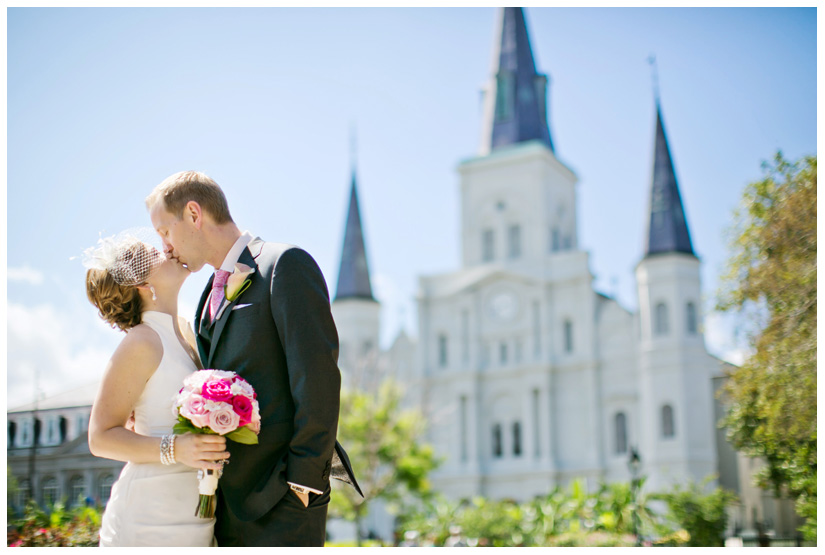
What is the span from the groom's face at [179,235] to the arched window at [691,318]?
103 feet

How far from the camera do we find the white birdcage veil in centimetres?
326

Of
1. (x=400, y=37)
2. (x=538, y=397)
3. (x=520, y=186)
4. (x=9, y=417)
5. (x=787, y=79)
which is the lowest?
(x=9, y=417)

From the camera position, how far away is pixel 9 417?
22.9ft

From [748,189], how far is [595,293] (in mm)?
21575

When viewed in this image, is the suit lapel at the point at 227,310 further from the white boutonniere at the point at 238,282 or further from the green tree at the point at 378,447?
the green tree at the point at 378,447

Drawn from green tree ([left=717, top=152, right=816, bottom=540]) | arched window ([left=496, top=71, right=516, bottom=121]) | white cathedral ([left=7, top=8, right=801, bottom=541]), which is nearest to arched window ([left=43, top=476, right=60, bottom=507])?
green tree ([left=717, top=152, right=816, bottom=540])

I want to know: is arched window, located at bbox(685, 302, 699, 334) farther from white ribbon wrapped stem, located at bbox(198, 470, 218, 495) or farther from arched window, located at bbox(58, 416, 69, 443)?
white ribbon wrapped stem, located at bbox(198, 470, 218, 495)

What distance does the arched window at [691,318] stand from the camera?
108 feet

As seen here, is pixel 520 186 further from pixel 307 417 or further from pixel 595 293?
pixel 307 417

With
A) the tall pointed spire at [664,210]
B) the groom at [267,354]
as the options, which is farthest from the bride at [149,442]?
the tall pointed spire at [664,210]

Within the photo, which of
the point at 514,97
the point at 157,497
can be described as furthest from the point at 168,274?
the point at 514,97

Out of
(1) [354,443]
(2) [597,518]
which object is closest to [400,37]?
(2) [597,518]

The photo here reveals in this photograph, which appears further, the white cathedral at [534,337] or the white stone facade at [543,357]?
the white cathedral at [534,337]

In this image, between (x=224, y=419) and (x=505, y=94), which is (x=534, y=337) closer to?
(x=505, y=94)
